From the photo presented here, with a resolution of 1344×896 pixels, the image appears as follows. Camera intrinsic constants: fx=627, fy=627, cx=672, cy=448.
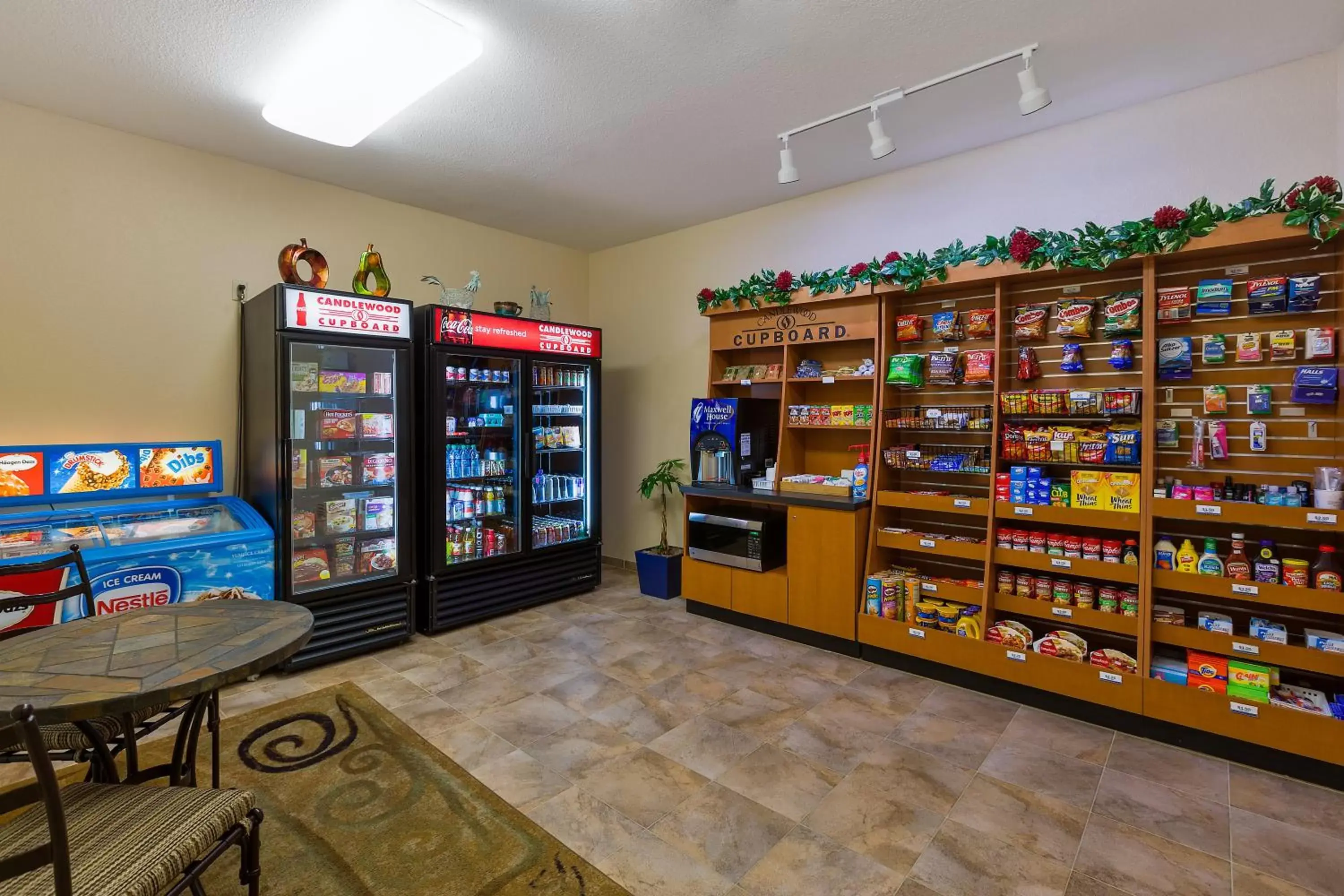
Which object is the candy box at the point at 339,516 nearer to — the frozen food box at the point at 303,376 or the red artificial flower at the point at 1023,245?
the frozen food box at the point at 303,376

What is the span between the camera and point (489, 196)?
4.66 meters

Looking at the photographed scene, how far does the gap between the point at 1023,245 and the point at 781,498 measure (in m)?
1.97

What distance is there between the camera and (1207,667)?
2.81 m

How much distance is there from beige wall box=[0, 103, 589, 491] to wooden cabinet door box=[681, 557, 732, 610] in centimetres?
315

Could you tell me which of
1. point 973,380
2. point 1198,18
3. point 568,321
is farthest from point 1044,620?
point 568,321

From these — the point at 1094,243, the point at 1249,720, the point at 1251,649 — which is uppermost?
the point at 1094,243

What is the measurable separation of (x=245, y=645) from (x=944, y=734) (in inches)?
111

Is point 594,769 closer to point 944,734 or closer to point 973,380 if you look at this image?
point 944,734

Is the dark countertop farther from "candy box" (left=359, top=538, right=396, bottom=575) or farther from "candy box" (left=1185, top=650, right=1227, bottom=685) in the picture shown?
"candy box" (left=359, top=538, right=396, bottom=575)

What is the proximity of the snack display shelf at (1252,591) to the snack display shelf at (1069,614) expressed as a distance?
0.74 feet

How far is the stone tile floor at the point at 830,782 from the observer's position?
2.05 m

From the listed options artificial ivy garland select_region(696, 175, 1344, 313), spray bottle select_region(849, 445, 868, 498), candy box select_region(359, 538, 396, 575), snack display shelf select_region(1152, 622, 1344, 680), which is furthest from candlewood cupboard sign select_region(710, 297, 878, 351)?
candy box select_region(359, 538, 396, 575)

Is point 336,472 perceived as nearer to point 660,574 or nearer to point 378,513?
point 378,513

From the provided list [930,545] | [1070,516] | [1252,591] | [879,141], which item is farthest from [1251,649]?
[879,141]
